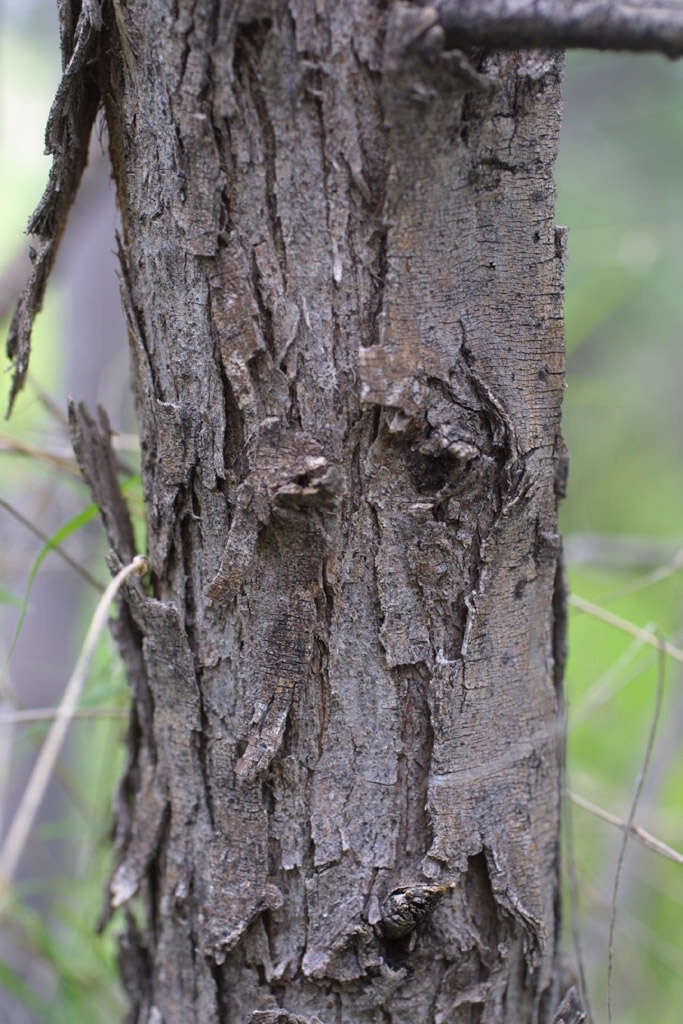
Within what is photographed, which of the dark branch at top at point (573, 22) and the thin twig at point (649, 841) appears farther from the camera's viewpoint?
the thin twig at point (649, 841)

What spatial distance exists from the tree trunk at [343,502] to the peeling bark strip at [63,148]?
0.02m

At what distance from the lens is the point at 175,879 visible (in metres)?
0.59

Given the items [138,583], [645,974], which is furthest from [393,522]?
[645,974]

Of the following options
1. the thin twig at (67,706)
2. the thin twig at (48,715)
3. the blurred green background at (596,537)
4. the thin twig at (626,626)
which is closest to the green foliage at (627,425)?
the blurred green background at (596,537)

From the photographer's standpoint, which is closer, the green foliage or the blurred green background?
the blurred green background

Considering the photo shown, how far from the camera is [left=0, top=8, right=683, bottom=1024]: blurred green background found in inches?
45.3

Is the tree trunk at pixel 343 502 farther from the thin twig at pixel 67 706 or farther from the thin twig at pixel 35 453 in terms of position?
the thin twig at pixel 35 453

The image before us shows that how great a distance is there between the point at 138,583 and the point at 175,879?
23 cm

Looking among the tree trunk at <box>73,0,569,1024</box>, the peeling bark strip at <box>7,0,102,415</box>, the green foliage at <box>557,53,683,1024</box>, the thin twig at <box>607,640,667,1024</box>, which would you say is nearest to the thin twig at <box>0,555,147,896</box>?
the tree trunk at <box>73,0,569,1024</box>

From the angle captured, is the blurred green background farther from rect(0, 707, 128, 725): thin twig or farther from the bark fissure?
the bark fissure

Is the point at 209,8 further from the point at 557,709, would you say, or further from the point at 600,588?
the point at 600,588

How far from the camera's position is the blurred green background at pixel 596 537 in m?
1.15

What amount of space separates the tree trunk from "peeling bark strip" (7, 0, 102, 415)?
2cm

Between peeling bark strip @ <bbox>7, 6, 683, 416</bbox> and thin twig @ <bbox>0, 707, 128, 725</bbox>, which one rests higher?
peeling bark strip @ <bbox>7, 6, 683, 416</bbox>
